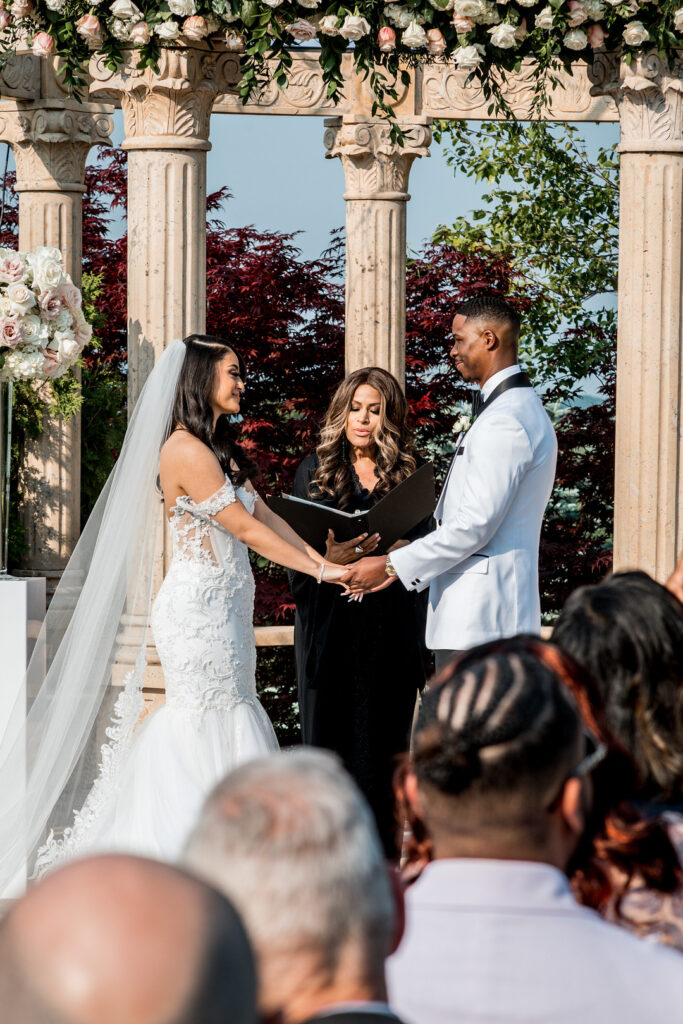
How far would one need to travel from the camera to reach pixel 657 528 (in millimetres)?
11820

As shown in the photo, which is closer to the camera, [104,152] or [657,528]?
[657,528]

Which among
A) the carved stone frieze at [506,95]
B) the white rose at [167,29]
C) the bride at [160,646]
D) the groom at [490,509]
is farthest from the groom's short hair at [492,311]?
the carved stone frieze at [506,95]

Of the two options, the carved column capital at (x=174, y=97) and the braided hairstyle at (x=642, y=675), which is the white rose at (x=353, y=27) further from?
the braided hairstyle at (x=642, y=675)

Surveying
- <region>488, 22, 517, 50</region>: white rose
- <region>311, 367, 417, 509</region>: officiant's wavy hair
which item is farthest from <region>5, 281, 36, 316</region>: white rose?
<region>488, 22, 517, 50</region>: white rose

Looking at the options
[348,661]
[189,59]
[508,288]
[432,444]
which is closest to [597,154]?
[508,288]

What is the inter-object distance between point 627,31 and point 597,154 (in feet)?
47.1

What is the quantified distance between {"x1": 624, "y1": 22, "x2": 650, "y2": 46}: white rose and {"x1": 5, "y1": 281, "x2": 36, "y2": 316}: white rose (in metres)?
4.95

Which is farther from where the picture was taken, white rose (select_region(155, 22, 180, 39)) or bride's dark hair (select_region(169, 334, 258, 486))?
white rose (select_region(155, 22, 180, 39))

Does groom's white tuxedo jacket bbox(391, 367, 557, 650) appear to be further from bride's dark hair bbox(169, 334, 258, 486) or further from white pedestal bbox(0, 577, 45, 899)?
white pedestal bbox(0, 577, 45, 899)

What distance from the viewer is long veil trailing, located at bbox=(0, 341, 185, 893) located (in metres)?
9.38

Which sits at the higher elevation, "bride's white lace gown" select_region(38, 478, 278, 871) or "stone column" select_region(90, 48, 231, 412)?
"stone column" select_region(90, 48, 231, 412)

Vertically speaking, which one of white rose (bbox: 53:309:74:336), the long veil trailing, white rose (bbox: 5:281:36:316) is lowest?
the long veil trailing

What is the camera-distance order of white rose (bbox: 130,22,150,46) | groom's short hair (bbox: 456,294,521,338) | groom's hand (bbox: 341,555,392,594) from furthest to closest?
white rose (bbox: 130,22,150,46), groom's hand (bbox: 341,555,392,594), groom's short hair (bbox: 456,294,521,338)

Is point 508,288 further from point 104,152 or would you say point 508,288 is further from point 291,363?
point 104,152
